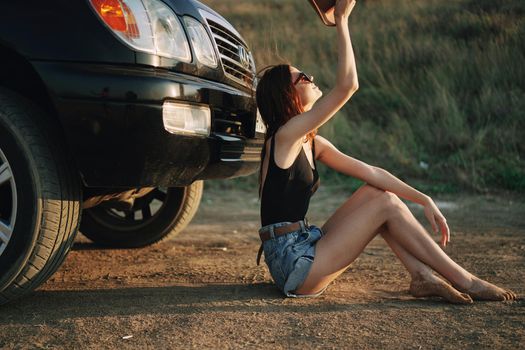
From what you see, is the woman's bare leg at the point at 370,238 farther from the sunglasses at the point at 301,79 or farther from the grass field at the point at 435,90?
the grass field at the point at 435,90

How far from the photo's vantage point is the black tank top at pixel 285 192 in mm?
3176

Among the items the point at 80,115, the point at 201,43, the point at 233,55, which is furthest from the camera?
the point at 233,55

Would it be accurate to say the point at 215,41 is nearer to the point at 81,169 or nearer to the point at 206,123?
the point at 206,123

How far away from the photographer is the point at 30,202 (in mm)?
2748

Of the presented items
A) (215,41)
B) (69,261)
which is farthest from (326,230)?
(69,261)

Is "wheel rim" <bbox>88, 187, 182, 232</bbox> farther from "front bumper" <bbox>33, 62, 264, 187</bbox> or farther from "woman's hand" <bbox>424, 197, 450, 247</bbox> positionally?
"woman's hand" <bbox>424, 197, 450, 247</bbox>

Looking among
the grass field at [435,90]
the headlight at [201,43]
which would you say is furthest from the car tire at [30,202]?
the grass field at [435,90]

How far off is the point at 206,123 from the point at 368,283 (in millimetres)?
1235

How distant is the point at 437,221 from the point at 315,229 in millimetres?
596

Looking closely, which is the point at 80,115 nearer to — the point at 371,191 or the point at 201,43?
the point at 201,43

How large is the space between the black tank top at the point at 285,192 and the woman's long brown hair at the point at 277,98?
12 cm

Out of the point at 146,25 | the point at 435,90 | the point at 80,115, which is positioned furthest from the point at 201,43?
the point at 435,90

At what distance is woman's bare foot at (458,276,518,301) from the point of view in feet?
9.98

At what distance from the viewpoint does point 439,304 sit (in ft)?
10.0
